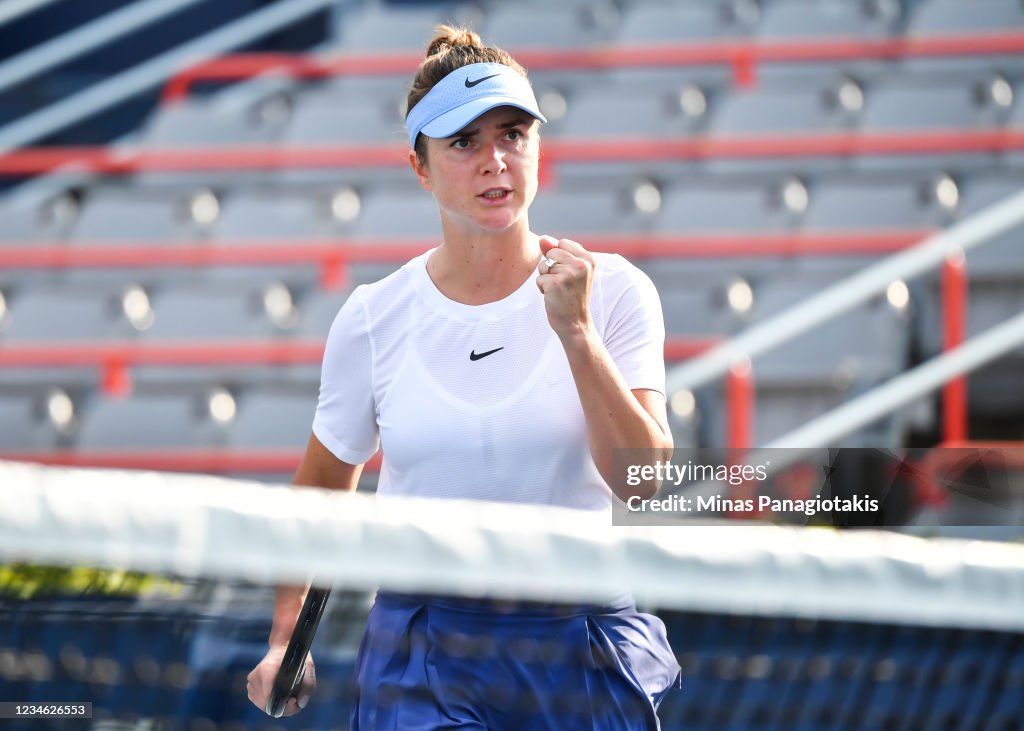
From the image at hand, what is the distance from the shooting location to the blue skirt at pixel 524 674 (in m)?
1.84

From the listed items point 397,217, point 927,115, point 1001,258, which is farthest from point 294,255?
point 1001,258

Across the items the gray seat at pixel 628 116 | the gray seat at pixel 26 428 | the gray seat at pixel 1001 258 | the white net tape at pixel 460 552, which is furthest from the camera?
the gray seat at pixel 628 116

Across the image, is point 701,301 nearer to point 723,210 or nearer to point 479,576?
point 723,210

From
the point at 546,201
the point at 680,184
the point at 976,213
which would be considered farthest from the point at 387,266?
the point at 976,213

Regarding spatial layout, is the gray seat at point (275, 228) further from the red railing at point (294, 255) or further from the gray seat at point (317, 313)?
the gray seat at point (317, 313)

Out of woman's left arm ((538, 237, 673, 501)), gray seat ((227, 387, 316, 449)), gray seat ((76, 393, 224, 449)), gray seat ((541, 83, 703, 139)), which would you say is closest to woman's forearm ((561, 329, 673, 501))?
woman's left arm ((538, 237, 673, 501))

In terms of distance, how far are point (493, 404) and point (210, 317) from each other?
4.61 meters

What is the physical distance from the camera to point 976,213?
18.5 feet

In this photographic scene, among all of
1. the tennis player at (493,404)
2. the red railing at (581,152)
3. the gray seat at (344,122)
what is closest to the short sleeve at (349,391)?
the tennis player at (493,404)

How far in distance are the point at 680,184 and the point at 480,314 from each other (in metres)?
4.48

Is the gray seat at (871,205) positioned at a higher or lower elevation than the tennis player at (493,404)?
lower

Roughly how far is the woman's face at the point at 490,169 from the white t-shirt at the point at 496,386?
0.11 m

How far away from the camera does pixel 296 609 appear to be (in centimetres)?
207

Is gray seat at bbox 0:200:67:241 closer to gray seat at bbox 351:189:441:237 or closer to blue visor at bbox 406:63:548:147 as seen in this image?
gray seat at bbox 351:189:441:237
